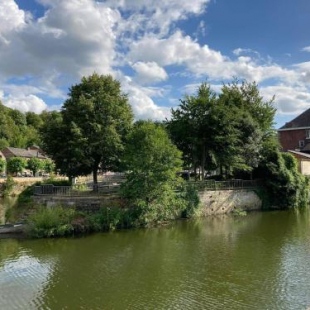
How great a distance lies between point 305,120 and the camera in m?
65.7

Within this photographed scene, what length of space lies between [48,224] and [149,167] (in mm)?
8266

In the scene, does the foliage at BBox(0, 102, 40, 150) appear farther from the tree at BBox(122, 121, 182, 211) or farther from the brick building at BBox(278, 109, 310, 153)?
the tree at BBox(122, 121, 182, 211)

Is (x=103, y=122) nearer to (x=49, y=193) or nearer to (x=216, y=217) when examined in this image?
(x=49, y=193)

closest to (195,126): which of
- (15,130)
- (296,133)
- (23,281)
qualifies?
(23,281)

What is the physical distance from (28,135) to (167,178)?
92869 mm

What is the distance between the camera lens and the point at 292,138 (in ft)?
218

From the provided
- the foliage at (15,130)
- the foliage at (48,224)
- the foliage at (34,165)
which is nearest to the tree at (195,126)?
the foliage at (48,224)

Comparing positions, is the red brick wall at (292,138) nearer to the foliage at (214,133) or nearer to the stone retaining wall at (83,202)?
the foliage at (214,133)

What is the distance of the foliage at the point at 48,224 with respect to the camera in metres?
24.9

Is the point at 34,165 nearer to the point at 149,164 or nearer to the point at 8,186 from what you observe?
the point at 8,186

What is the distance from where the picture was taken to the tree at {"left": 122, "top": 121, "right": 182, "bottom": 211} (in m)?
28.7

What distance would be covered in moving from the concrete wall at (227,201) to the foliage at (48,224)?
534 inches

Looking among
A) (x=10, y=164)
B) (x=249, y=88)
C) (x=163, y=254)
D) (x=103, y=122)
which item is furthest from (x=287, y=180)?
(x=10, y=164)

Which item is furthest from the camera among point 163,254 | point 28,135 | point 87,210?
point 28,135
